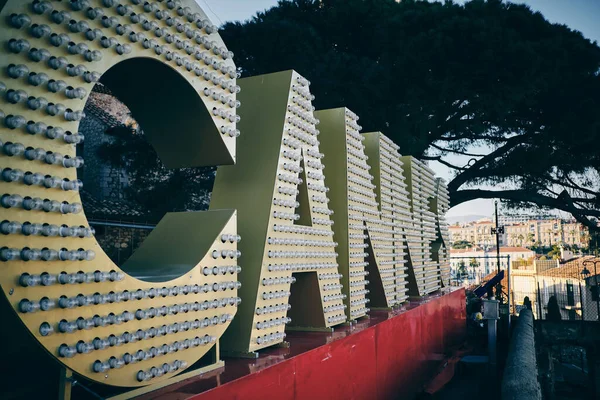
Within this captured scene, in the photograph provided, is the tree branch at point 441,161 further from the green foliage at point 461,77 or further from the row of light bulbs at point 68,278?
the row of light bulbs at point 68,278

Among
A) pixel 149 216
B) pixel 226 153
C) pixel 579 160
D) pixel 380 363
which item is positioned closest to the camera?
pixel 226 153

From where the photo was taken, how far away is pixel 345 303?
19.7ft

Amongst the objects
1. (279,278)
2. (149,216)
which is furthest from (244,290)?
(149,216)

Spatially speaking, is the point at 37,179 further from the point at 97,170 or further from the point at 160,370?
the point at 97,170

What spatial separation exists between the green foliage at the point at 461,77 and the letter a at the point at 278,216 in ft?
30.0

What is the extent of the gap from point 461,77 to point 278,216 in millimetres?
12223

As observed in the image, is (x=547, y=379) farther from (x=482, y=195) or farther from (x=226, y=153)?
(x=482, y=195)

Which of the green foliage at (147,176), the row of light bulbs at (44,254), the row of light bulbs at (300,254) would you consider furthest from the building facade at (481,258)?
the row of light bulbs at (44,254)

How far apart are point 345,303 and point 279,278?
1.85m

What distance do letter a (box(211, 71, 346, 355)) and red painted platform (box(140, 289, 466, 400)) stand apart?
0.87ft

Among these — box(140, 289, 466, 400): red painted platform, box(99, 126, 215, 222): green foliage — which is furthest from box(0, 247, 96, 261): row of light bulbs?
box(99, 126, 215, 222): green foliage

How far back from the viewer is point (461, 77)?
15039 mm

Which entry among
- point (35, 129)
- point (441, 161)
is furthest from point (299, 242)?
point (441, 161)

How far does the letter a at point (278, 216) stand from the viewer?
13.8ft
